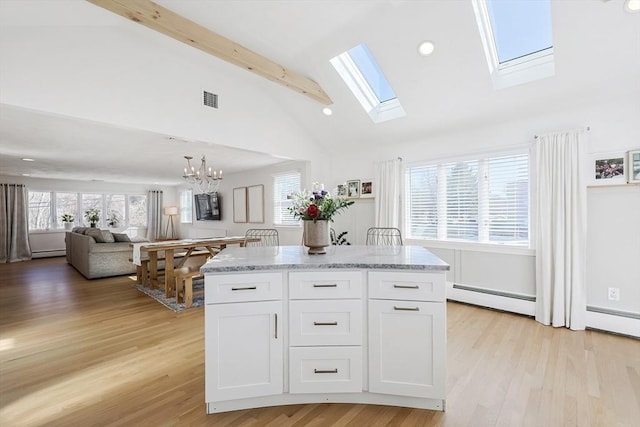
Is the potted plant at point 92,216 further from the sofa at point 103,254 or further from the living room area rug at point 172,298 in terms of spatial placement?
the living room area rug at point 172,298

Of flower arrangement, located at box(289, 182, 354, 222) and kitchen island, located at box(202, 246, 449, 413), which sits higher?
flower arrangement, located at box(289, 182, 354, 222)

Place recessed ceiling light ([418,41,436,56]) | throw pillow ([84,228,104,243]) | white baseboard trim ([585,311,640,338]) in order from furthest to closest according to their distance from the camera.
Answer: throw pillow ([84,228,104,243])
recessed ceiling light ([418,41,436,56])
white baseboard trim ([585,311,640,338])

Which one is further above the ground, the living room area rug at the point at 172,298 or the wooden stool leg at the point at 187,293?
the wooden stool leg at the point at 187,293

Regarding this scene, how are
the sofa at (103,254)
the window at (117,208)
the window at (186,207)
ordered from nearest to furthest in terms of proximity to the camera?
the sofa at (103,254) → the window at (117,208) → the window at (186,207)

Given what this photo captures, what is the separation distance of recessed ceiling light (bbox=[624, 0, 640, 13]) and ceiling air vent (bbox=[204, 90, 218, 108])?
409cm

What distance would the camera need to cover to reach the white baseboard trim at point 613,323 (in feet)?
9.04

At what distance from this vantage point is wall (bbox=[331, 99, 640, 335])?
9.14ft

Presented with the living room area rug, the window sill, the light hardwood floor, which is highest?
the window sill

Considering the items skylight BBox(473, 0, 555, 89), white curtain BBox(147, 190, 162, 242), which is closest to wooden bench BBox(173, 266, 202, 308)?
skylight BBox(473, 0, 555, 89)

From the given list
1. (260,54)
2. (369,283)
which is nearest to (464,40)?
(260,54)

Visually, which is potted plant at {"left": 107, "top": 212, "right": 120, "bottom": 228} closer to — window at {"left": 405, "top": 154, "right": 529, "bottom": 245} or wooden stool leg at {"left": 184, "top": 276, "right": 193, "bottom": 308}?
wooden stool leg at {"left": 184, "top": 276, "right": 193, "bottom": 308}

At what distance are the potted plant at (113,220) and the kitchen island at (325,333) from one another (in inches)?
376

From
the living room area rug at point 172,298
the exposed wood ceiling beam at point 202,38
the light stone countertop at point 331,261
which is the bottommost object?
the living room area rug at point 172,298

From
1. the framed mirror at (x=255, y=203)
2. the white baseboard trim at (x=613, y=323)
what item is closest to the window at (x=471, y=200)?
the white baseboard trim at (x=613, y=323)
